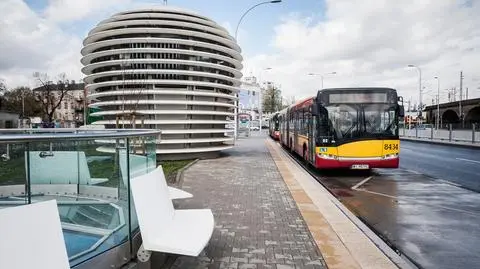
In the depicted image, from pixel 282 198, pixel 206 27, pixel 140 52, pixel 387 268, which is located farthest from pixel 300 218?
pixel 206 27

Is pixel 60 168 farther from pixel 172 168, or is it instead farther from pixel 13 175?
pixel 172 168

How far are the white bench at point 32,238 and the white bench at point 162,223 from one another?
A: 119cm

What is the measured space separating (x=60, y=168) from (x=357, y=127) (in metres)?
11.3

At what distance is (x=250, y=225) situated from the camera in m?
7.39

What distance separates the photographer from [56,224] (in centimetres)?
341

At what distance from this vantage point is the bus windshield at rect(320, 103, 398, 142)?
48.6ft

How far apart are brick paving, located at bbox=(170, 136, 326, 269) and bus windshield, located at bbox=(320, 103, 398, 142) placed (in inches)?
115

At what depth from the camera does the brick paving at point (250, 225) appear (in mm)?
5543

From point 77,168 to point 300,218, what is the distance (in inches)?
165

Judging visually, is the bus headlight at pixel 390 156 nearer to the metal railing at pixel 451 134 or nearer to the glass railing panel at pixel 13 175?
the glass railing panel at pixel 13 175

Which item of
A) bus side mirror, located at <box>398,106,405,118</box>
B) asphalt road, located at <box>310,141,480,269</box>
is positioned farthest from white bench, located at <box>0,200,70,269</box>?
bus side mirror, located at <box>398,106,405,118</box>

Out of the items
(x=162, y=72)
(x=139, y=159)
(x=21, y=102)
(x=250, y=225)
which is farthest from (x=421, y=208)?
(x=21, y=102)

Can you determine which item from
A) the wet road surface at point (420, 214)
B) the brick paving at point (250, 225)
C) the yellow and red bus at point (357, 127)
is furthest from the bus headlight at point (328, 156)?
the brick paving at point (250, 225)

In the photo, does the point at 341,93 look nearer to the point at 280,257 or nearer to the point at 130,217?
the point at 280,257
